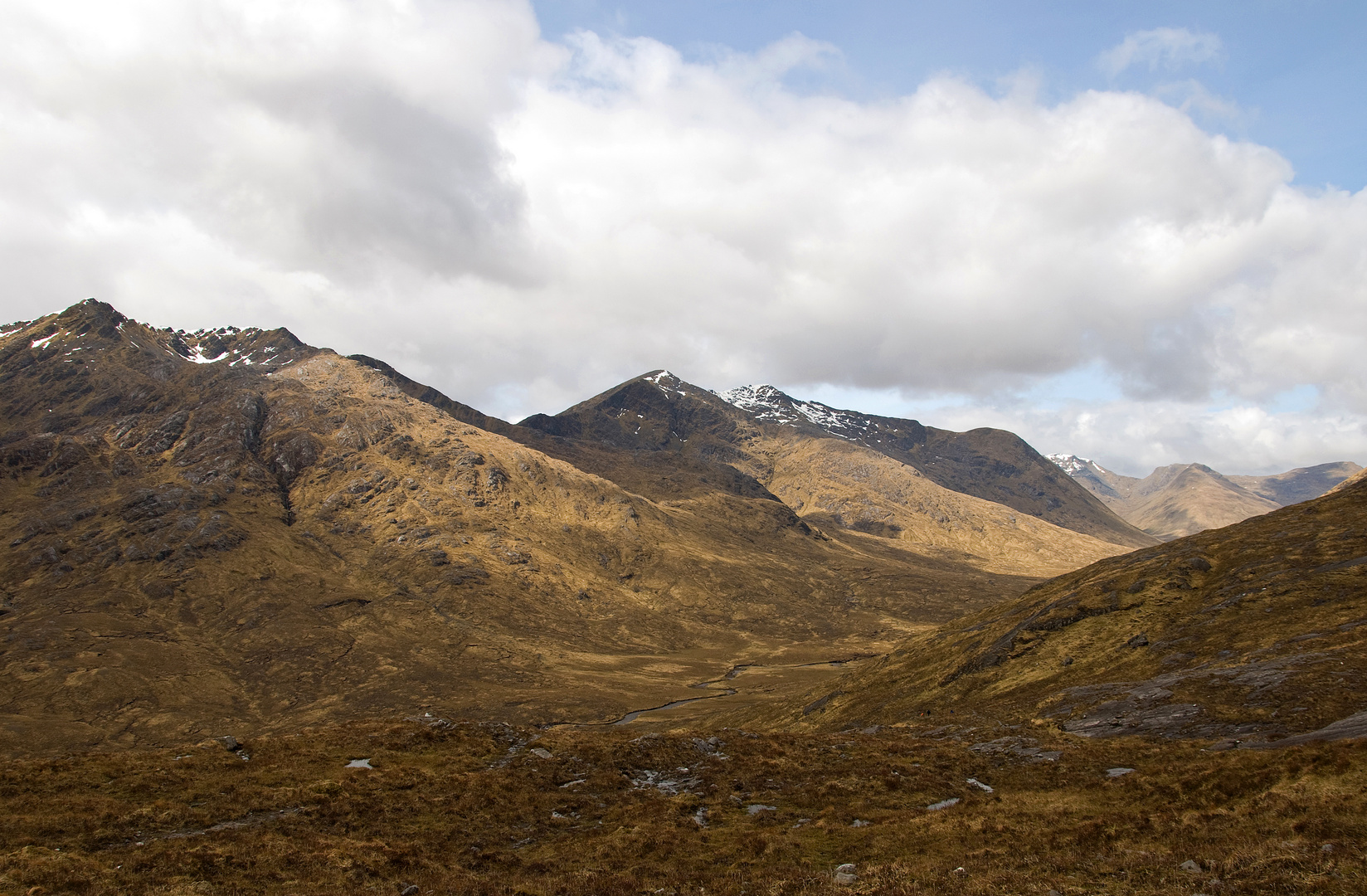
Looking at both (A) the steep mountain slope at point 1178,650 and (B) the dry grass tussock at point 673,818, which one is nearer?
(B) the dry grass tussock at point 673,818

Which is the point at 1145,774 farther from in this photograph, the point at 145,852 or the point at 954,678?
the point at 954,678

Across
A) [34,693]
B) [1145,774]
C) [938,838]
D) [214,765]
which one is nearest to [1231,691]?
[1145,774]

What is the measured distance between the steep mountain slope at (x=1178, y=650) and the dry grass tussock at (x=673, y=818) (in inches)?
348

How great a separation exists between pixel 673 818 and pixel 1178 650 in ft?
196

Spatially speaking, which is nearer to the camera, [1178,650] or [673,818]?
[673,818]

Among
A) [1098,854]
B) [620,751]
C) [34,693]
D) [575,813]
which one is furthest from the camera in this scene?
[34,693]

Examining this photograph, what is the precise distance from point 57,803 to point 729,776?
35.4m

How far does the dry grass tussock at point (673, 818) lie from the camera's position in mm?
22531

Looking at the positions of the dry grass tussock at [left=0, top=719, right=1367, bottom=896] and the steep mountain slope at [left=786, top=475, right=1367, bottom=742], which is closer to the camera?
the dry grass tussock at [left=0, top=719, right=1367, bottom=896]

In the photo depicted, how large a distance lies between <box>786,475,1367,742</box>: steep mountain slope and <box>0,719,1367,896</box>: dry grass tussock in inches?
348

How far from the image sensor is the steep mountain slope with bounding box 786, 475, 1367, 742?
45531 mm

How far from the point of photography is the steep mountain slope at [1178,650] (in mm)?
45531

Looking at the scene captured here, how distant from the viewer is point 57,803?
33.4 metres

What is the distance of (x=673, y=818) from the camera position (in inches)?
1373
